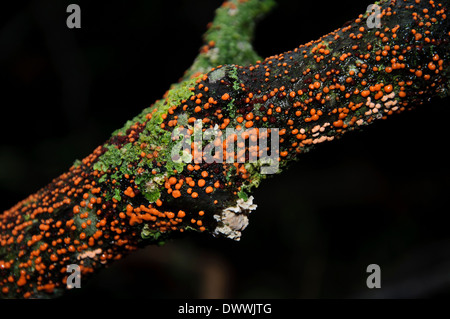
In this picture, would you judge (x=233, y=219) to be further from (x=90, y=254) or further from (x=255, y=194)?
(x=255, y=194)

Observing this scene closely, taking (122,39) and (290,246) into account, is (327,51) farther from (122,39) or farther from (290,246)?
(290,246)

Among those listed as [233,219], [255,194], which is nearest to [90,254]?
[233,219]

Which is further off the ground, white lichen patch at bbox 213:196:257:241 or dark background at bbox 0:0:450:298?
dark background at bbox 0:0:450:298

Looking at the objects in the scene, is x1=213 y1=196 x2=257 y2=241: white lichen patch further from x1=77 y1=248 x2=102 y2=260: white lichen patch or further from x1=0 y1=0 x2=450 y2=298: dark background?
x1=0 y1=0 x2=450 y2=298: dark background

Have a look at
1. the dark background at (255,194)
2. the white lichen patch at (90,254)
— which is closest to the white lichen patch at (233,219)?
the white lichen patch at (90,254)

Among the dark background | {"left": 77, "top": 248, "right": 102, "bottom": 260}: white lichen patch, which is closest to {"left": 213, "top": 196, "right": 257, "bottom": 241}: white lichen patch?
{"left": 77, "top": 248, "right": 102, "bottom": 260}: white lichen patch

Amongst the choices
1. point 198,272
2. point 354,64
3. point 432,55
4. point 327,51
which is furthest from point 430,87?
point 198,272

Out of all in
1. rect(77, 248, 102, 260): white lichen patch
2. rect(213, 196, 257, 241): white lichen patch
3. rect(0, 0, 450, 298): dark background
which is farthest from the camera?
rect(0, 0, 450, 298): dark background
